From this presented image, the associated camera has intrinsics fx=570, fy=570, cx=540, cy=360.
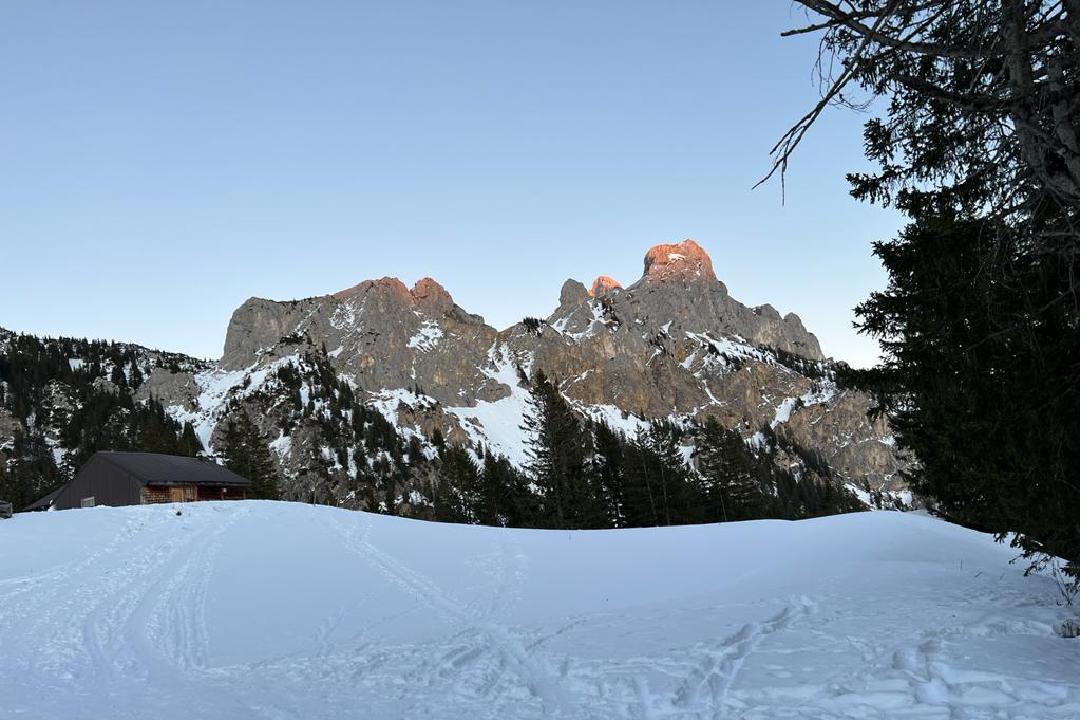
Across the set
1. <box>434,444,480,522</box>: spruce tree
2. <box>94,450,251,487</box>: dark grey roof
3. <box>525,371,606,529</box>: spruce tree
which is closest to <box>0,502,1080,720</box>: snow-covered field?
<box>525,371,606,529</box>: spruce tree

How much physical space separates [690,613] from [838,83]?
8432mm

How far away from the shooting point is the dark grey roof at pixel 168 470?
150 ft

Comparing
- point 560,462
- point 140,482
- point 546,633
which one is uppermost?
point 560,462

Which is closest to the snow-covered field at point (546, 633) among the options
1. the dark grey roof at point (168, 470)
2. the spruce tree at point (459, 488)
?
the spruce tree at point (459, 488)

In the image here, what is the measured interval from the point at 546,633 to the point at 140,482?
48.1m

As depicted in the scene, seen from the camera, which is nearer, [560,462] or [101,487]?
[560,462]

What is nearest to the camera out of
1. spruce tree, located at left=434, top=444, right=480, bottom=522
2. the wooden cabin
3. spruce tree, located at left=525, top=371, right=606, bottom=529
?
spruce tree, located at left=525, top=371, right=606, bottom=529

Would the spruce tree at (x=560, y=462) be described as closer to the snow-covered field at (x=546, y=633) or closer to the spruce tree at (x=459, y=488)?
the spruce tree at (x=459, y=488)

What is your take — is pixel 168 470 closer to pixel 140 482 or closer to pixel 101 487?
pixel 140 482

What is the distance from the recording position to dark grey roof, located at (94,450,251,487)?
45.8m

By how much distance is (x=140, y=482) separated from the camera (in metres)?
44.7

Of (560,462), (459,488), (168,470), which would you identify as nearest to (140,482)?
(168,470)

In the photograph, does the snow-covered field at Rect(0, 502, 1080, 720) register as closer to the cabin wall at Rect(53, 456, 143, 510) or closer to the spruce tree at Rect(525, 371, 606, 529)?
the spruce tree at Rect(525, 371, 606, 529)

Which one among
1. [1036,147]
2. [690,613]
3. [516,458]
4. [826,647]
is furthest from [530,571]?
[516,458]
